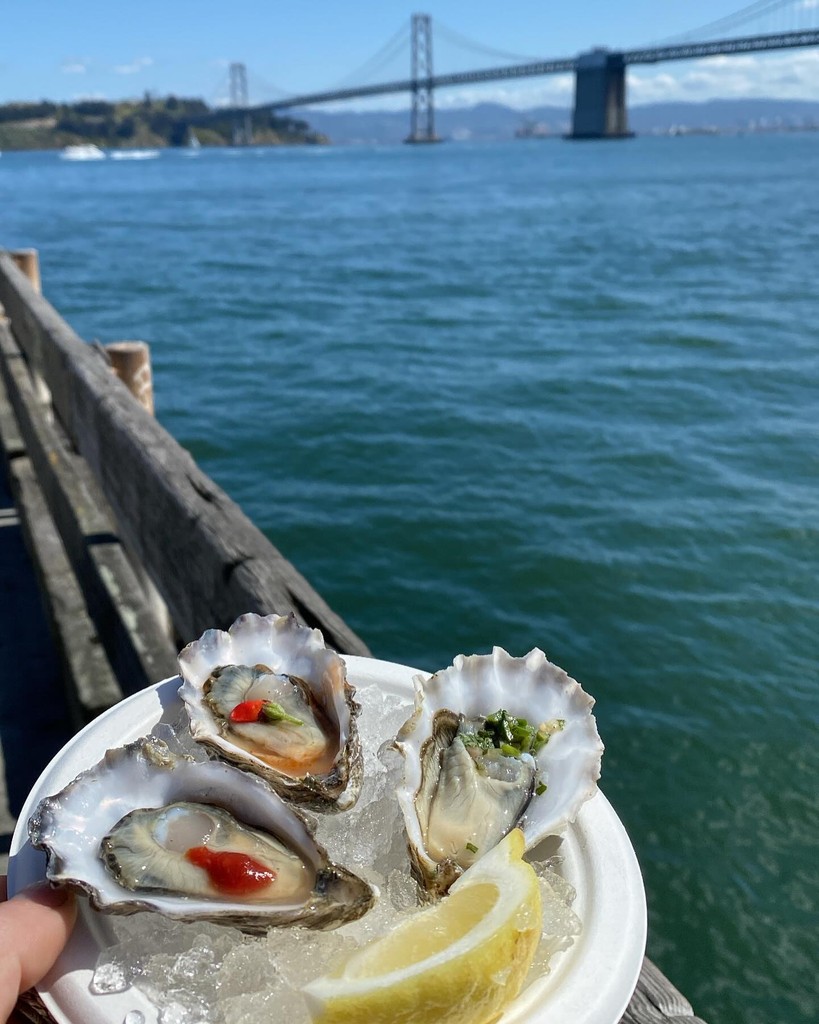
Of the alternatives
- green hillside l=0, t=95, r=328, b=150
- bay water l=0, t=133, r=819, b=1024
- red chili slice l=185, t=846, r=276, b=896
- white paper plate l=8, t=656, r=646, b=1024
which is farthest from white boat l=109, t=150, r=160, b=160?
red chili slice l=185, t=846, r=276, b=896

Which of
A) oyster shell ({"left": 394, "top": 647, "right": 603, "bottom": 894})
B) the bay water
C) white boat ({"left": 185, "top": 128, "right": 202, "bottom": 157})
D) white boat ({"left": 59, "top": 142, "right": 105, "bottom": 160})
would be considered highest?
white boat ({"left": 185, "top": 128, "right": 202, "bottom": 157})

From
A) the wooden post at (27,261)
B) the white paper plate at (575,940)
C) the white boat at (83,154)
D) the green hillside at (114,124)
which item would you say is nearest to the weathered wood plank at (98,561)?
the white paper plate at (575,940)

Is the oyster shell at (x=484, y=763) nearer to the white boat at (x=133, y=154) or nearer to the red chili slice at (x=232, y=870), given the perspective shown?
the red chili slice at (x=232, y=870)

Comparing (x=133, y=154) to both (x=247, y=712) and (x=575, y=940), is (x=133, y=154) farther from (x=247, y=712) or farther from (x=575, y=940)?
(x=575, y=940)

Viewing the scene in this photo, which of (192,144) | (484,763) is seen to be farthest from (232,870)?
(192,144)

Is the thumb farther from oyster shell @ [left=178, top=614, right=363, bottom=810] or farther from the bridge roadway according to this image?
the bridge roadway
